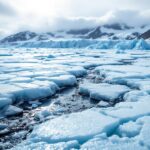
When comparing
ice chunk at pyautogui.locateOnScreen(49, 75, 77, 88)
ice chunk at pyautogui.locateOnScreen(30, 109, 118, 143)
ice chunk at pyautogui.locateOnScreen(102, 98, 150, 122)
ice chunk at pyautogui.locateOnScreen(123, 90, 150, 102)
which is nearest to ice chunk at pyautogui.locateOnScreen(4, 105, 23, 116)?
ice chunk at pyautogui.locateOnScreen(30, 109, 118, 143)

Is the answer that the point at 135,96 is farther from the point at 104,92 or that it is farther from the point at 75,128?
the point at 75,128

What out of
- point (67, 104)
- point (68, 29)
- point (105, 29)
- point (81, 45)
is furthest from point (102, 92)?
point (68, 29)

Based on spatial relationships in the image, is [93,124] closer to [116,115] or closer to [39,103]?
[116,115]

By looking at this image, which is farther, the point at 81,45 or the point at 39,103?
the point at 81,45

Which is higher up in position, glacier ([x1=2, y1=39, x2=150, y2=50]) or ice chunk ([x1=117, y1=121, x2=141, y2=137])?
glacier ([x1=2, y1=39, x2=150, y2=50])

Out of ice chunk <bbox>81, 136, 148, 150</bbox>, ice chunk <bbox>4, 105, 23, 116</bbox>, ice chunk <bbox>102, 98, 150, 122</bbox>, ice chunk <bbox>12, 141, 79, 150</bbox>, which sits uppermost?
ice chunk <bbox>102, 98, 150, 122</bbox>

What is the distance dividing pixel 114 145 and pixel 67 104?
3196mm

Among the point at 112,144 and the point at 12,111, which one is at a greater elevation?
the point at 112,144

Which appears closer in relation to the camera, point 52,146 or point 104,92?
point 52,146

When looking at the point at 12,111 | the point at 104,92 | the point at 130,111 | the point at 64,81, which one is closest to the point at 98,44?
the point at 64,81

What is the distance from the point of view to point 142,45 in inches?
1510

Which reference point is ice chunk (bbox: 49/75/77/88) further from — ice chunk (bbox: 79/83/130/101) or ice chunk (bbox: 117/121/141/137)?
ice chunk (bbox: 117/121/141/137)

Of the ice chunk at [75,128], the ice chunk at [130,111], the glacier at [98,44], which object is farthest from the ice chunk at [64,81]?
the glacier at [98,44]

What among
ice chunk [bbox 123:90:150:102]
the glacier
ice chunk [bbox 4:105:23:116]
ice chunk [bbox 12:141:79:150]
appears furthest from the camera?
the glacier
